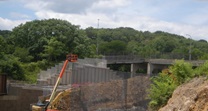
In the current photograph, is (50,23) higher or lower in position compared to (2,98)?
higher

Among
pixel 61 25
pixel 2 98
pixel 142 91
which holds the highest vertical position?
pixel 61 25

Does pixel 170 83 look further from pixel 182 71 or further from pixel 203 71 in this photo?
pixel 203 71

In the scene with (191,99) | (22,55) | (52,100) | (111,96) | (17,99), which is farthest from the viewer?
(22,55)

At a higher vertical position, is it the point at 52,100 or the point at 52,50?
the point at 52,50

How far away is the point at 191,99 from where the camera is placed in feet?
36.7

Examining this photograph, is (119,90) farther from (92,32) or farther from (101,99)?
(92,32)

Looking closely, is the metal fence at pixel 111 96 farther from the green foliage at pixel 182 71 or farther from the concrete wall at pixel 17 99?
the concrete wall at pixel 17 99

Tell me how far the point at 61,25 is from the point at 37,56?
11757 mm

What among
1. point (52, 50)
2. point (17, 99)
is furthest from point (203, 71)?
point (52, 50)

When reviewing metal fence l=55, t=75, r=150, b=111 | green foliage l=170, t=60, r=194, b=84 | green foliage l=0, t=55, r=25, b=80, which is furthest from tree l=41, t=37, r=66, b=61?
green foliage l=170, t=60, r=194, b=84

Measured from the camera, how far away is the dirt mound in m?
10.5

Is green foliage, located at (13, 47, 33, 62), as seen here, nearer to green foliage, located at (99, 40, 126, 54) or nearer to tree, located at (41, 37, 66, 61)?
tree, located at (41, 37, 66, 61)

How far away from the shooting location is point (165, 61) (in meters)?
103

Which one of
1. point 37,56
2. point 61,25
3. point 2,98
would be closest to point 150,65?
point 61,25
